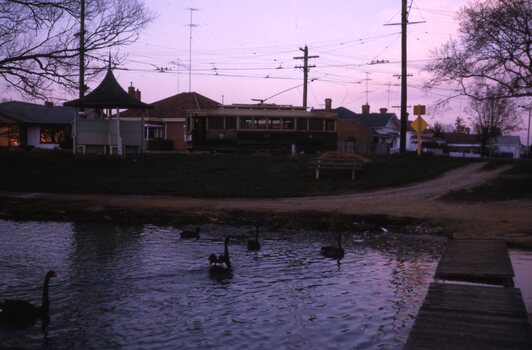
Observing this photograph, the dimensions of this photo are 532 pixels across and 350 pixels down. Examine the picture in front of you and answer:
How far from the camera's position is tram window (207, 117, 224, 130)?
1655 inches

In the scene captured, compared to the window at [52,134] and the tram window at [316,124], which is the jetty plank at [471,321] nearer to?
the tram window at [316,124]

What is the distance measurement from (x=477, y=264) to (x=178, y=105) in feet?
155

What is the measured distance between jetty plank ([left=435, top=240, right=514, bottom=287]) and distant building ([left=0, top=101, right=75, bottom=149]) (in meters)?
41.8

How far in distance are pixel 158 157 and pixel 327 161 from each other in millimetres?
11708

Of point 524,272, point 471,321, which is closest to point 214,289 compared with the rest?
point 471,321

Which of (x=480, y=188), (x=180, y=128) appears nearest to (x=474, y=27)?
(x=480, y=188)

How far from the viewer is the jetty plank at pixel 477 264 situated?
1263 cm

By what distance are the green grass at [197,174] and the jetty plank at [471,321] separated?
15898 millimetres

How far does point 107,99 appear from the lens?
114ft

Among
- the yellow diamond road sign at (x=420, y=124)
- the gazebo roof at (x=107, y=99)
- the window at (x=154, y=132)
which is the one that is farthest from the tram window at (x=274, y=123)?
the window at (x=154, y=132)

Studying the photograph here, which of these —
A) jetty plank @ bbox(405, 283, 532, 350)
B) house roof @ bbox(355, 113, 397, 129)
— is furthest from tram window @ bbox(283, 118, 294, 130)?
house roof @ bbox(355, 113, 397, 129)

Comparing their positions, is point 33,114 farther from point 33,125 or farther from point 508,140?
point 508,140

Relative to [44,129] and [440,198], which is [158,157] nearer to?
[440,198]

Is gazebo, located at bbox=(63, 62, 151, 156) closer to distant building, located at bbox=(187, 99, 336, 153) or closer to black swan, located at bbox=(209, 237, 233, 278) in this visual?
distant building, located at bbox=(187, 99, 336, 153)
